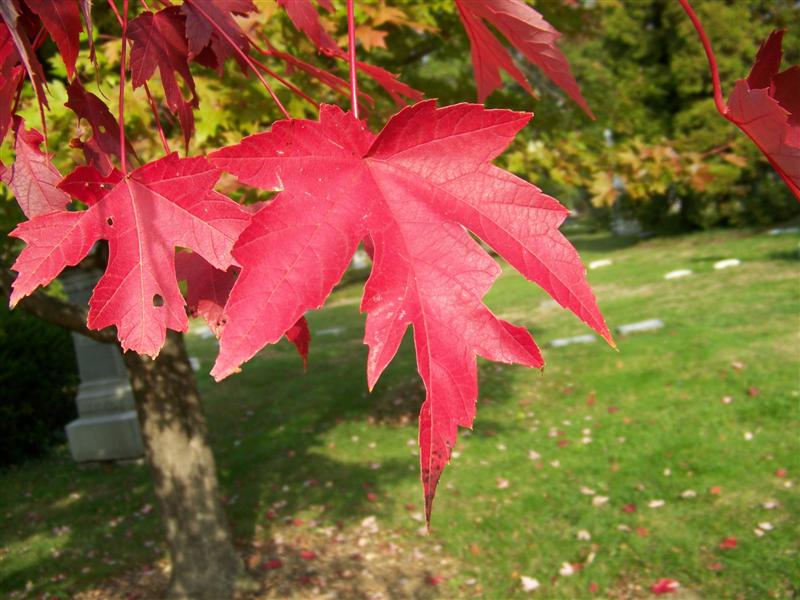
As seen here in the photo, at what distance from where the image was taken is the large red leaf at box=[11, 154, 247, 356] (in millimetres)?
638

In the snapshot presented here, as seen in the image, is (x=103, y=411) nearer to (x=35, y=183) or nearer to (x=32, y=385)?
(x=32, y=385)

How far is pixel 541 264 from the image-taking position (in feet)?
1.83

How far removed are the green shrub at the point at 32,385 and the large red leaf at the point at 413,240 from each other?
22.5ft

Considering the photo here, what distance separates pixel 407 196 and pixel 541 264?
12cm

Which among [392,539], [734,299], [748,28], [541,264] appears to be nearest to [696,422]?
[392,539]

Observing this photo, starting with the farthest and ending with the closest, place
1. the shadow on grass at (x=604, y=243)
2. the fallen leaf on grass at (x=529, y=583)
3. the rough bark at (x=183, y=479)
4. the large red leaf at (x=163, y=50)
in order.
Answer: the shadow on grass at (x=604, y=243) < the rough bark at (x=183, y=479) < the fallen leaf on grass at (x=529, y=583) < the large red leaf at (x=163, y=50)

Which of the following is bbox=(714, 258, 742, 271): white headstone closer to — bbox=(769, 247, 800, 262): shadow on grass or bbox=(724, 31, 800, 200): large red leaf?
bbox=(769, 247, 800, 262): shadow on grass

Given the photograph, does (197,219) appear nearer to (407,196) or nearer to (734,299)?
(407,196)

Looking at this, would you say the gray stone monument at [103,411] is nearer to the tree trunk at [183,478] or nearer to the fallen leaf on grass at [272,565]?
the tree trunk at [183,478]

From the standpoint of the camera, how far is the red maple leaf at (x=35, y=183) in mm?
760

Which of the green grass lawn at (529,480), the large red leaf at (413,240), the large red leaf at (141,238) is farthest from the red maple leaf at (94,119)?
the green grass lawn at (529,480)

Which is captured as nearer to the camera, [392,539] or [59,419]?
[392,539]

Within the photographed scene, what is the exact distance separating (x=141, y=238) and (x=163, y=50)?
1.15 feet

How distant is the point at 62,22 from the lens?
0.75 m
